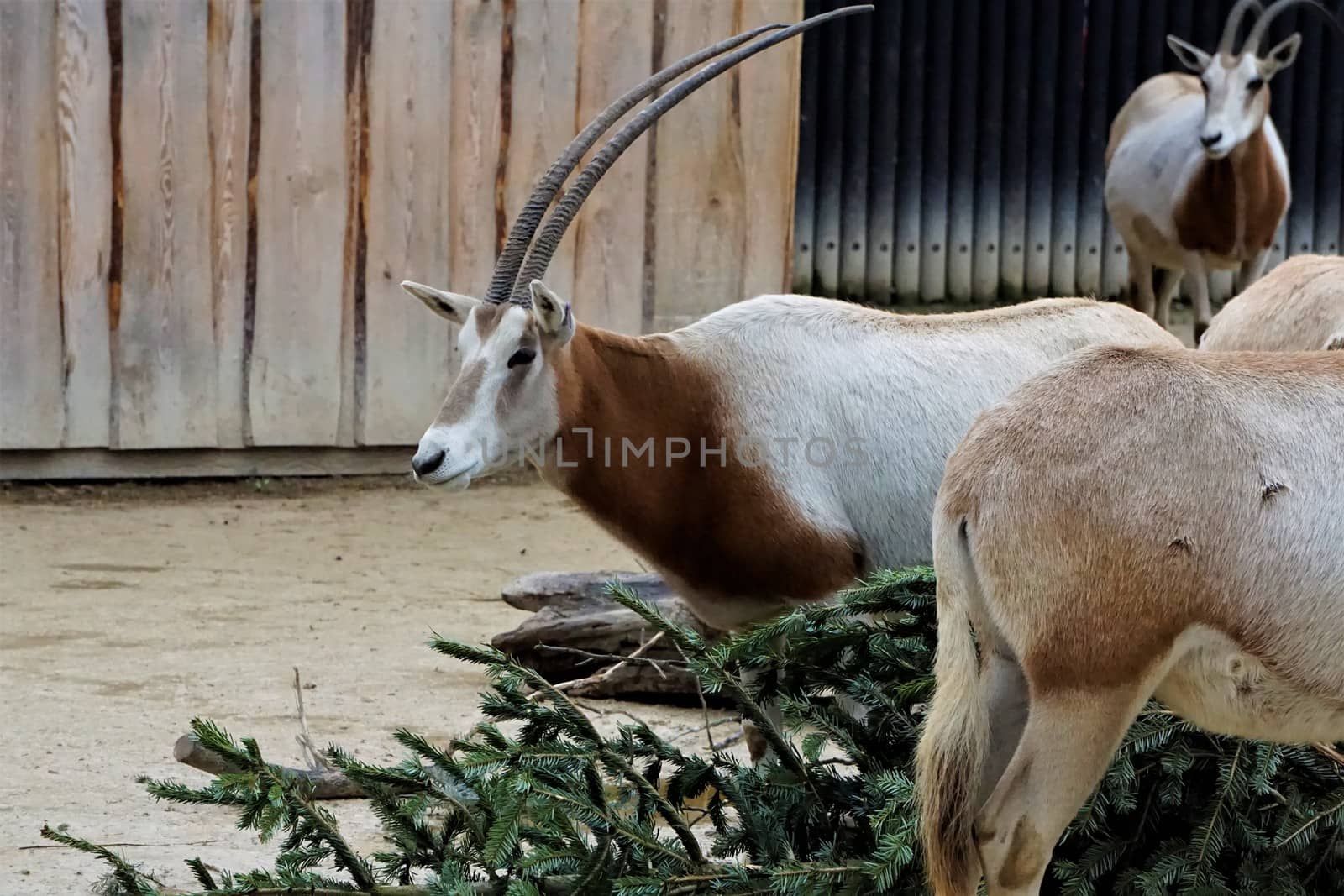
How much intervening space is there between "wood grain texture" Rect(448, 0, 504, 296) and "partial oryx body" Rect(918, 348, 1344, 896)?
5441mm

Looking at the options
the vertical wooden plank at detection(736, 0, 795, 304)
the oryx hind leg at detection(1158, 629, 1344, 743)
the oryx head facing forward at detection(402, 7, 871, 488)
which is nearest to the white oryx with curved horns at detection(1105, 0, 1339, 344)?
the vertical wooden plank at detection(736, 0, 795, 304)

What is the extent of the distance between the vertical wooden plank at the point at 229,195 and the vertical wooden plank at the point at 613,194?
5.06ft

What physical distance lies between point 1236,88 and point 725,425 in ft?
19.5

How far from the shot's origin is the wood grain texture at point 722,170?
823 cm

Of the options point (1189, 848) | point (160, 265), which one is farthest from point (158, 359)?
point (1189, 848)

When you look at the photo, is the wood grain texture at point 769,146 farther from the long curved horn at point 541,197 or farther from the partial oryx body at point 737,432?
the partial oryx body at point 737,432

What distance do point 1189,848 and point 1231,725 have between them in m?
0.45

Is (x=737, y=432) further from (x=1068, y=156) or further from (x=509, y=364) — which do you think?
(x=1068, y=156)

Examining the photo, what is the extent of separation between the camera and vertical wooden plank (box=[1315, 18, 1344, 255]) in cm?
1148

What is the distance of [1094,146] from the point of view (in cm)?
1126

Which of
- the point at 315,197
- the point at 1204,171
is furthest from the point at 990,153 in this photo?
the point at 315,197

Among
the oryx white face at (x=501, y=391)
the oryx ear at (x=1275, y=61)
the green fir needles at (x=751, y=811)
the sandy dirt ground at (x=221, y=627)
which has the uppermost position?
the oryx ear at (x=1275, y=61)

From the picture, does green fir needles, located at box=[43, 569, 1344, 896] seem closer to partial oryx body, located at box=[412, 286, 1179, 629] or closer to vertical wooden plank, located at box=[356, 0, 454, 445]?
partial oryx body, located at box=[412, 286, 1179, 629]

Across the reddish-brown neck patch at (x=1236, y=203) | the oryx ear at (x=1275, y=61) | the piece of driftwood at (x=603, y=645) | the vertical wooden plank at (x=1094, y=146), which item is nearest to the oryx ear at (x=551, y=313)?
the piece of driftwood at (x=603, y=645)
